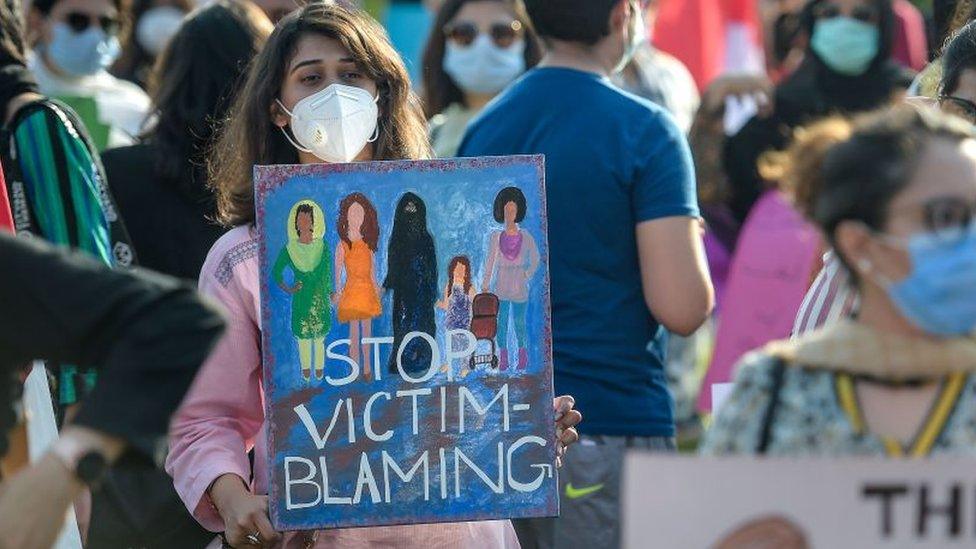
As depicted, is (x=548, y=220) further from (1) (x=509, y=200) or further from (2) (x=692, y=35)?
(2) (x=692, y=35)

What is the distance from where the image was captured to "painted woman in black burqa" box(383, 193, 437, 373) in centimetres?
432

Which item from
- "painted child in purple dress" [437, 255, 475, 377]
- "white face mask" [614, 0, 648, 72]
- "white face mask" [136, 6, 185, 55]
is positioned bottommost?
"painted child in purple dress" [437, 255, 475, 377]

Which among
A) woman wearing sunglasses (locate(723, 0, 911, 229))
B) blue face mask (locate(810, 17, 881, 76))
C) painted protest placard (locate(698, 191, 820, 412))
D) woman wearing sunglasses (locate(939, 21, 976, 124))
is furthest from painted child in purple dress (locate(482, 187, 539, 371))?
blue face mask (locate(810, 17, 881, 76))

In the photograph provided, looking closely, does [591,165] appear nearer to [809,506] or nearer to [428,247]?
[428,247]

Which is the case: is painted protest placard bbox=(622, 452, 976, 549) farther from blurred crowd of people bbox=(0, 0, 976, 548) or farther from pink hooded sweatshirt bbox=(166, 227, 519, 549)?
pink hooded sweatshirt bbox=(166, 227, 519, 549)

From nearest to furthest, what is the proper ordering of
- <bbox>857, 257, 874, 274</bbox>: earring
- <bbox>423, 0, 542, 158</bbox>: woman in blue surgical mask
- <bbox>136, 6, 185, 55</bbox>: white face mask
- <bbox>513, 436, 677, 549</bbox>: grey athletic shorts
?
<bbox>857, 257, 874, 274</bbox>: earring → <bbox>513, 436, 677, 549</bbox>: grey athletic shorts → <bbox>423, 0, 542, 158</bbox>: woman in blue surgical mask → <bbox>136, 6, 185, 55</bbox>: white face mask

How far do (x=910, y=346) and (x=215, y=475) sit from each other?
1.62m

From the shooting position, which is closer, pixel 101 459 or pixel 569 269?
pixel 101 459

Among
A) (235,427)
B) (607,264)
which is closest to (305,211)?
(235,427)

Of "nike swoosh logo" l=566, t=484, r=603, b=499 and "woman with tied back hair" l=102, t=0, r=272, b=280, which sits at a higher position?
"woman with tied back hair" l=102, t=0, r=272, b=280

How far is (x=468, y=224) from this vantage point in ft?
14.2

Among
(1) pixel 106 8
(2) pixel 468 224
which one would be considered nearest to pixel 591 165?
(2) pixel 468 224

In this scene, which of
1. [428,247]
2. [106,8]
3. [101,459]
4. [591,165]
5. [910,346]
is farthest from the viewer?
[106,8]

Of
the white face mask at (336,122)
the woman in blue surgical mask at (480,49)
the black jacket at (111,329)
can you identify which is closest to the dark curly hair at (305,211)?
the white face mask at (336,122)
